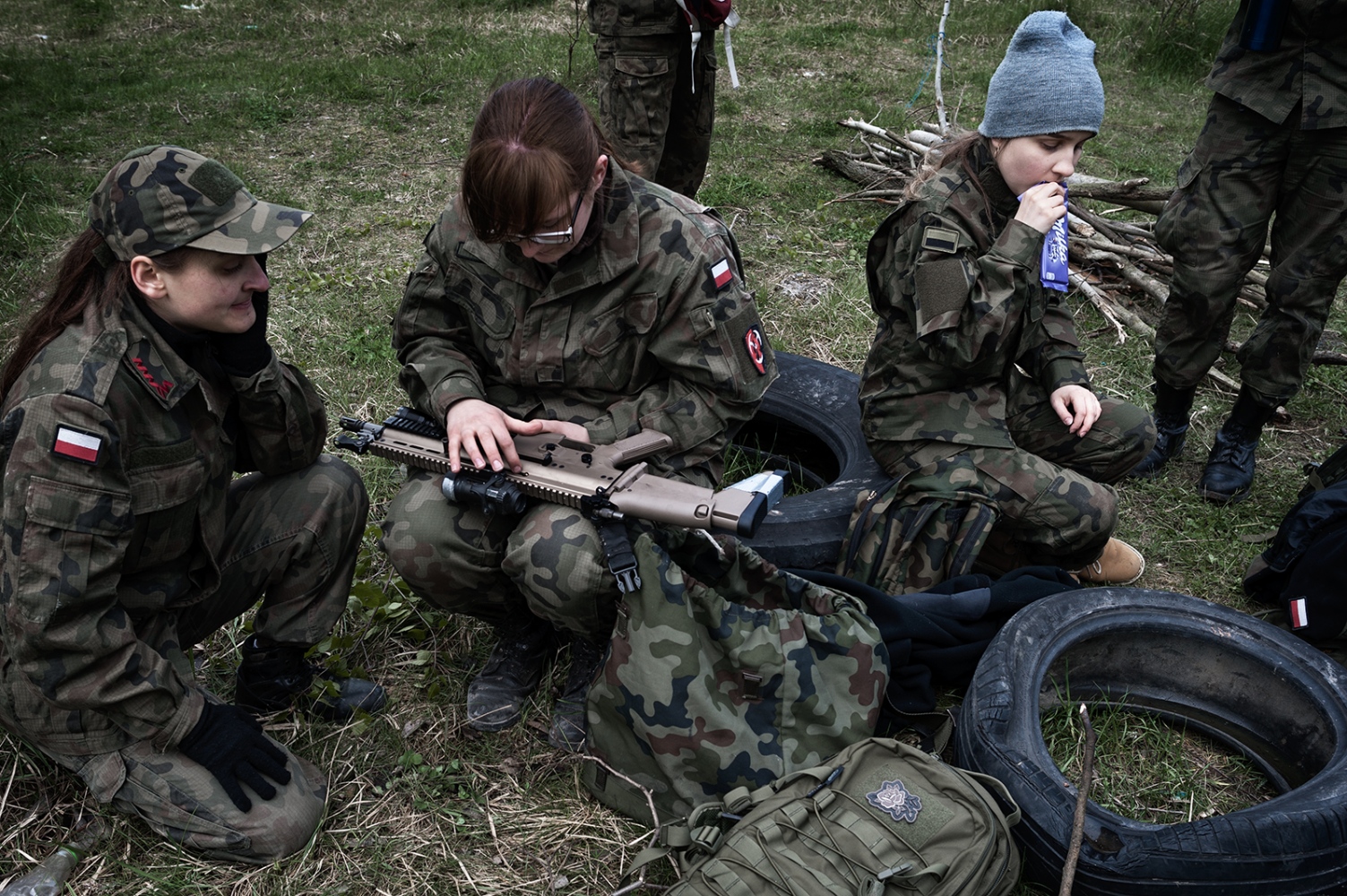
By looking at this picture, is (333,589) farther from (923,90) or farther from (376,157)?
(923,90)

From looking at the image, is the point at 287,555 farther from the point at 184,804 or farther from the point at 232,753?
the point at 184,804

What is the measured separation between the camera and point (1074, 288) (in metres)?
5.57

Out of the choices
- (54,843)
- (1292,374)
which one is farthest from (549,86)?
(1292,374)

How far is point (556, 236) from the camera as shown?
260 cm

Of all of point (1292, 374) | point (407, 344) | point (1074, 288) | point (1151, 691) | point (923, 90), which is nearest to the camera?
point (1151, 691)

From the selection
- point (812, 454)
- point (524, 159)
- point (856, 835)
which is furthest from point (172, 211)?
point (812, 454)

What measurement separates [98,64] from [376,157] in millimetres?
3977

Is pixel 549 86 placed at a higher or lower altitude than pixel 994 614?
higher


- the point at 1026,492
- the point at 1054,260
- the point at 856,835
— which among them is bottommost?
the point at 856,835

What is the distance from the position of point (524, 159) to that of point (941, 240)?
53.0 inches

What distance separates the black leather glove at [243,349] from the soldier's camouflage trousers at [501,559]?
55 cm

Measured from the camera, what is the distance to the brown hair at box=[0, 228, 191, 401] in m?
2.33

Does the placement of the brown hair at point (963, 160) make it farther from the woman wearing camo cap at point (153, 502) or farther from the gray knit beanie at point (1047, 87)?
the woman wearing camo cap at point (153, 502)

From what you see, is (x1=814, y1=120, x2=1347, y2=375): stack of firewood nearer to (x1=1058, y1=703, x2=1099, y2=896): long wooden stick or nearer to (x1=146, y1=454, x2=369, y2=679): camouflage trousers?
(x1=146, y1=454, x2=369, y2=679): camouflage trousers
